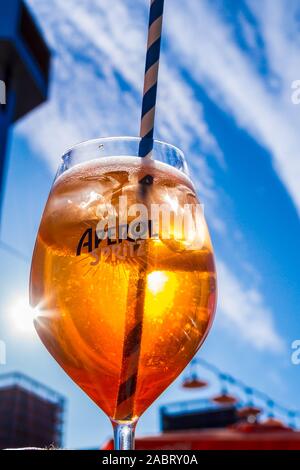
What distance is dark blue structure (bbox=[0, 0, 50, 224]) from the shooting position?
22.2m

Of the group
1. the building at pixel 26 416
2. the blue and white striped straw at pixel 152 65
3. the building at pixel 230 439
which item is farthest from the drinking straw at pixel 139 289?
the building at pixel 26 416

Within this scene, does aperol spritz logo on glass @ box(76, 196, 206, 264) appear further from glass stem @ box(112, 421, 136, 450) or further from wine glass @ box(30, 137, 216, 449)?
glass stem @ box(112, 421, 136, 450)

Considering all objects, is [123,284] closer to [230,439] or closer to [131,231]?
[131,231]

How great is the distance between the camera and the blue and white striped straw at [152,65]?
2.34ft

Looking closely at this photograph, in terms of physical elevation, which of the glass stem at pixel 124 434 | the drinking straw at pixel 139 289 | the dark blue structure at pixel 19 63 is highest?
the dark blue structure at pixel 19 63

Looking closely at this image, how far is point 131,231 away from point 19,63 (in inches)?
962

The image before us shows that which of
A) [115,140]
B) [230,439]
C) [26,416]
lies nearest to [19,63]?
[26,416]

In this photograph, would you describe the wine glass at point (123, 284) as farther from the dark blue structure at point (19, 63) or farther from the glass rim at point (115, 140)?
the dark blue structure at point (19, 63)

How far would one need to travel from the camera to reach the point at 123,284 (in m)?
0.69

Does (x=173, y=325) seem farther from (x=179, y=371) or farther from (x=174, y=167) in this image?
(x=174, y=167)

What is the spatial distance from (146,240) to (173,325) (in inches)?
4.3

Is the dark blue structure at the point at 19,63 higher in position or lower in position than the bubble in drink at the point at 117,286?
higher

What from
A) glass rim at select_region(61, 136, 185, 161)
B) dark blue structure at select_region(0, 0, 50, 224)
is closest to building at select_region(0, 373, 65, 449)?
dark blue structure at select_region(0, 0, 50, 224)

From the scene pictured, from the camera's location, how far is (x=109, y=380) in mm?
696
